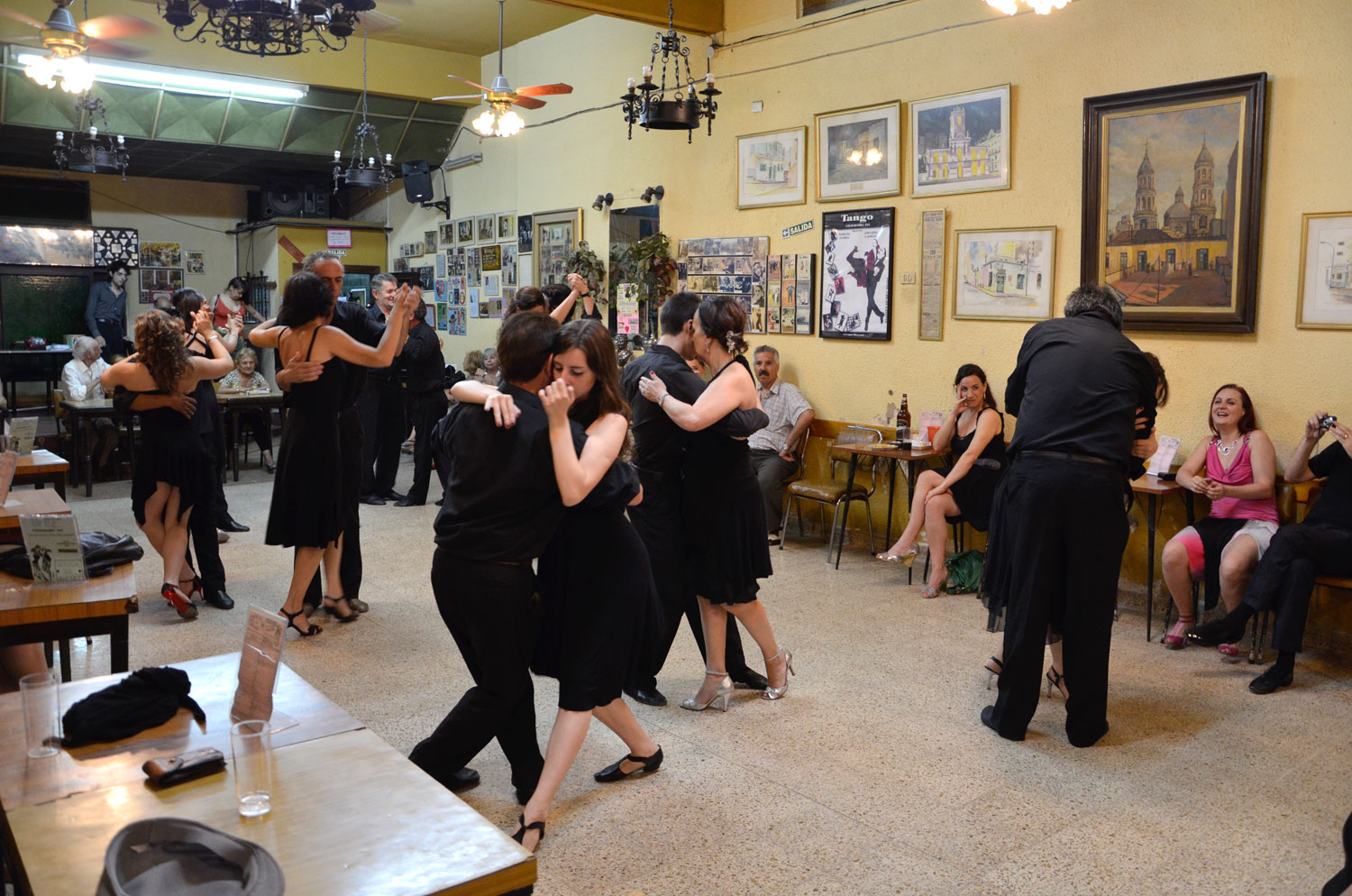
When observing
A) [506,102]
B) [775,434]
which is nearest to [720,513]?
[775,434]

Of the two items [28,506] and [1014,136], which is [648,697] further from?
[1014,136]

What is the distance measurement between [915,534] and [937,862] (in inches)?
138

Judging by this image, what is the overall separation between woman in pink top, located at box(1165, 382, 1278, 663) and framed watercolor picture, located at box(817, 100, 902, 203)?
8.89ft

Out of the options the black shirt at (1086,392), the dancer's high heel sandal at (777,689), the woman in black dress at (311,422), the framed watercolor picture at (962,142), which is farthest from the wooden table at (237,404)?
the black shirt at (1086,392)

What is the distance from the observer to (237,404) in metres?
9.90

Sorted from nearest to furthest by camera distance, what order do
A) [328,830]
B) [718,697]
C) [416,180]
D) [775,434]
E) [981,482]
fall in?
[328,830], [718,697], [981,482], [775,434], [416,180]

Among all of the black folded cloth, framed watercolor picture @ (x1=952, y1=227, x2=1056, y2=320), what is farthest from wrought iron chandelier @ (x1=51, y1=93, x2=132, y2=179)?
the black folded cloth

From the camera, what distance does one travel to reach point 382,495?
892 cm

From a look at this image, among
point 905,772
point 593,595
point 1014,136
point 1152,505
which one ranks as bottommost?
point 905,772

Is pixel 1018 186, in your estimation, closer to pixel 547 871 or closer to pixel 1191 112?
pixel 1191 112

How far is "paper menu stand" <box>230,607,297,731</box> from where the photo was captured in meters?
2.10

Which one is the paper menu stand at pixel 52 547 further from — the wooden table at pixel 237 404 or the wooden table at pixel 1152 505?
the wooden table at pixel 237 404

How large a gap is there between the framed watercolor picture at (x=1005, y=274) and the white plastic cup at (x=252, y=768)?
550 centimetres

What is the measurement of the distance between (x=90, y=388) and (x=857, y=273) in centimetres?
721
